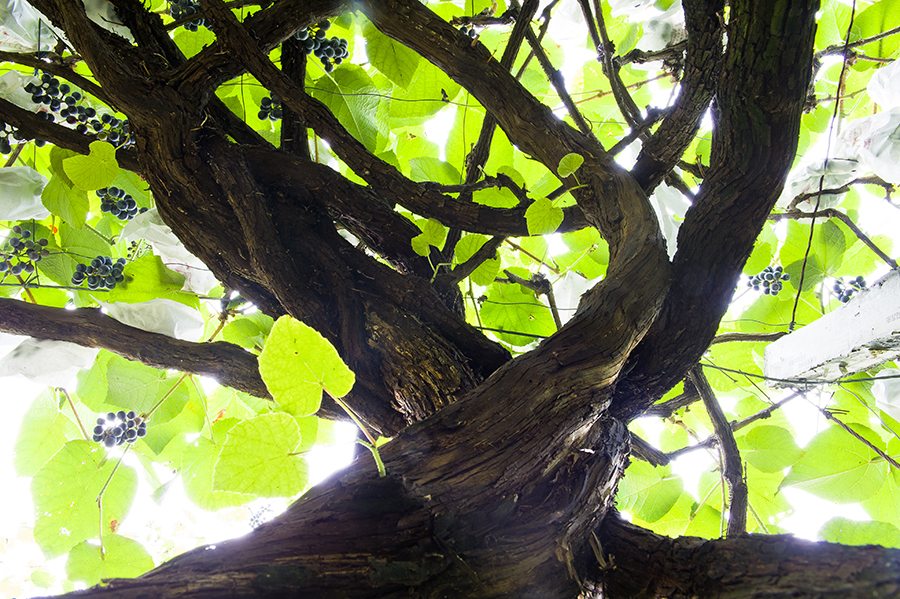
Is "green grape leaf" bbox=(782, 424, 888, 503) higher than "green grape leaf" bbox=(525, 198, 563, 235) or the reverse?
the reverse

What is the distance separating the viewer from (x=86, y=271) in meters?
1.10

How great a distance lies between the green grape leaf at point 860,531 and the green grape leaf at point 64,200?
5.37 feet

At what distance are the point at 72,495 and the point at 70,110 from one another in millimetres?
841

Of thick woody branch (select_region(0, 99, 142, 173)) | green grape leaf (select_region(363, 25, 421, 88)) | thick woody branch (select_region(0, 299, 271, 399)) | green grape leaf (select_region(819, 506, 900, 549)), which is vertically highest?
green grape leaf (select_region(363, 25, 421, 88))

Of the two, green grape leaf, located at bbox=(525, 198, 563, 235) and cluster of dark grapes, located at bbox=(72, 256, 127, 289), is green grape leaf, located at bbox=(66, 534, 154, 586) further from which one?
green grape leaf, located at bbox=(525, 198, 563, 235)

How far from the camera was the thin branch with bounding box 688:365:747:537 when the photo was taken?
0.93m

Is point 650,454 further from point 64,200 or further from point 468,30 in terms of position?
point 64,200

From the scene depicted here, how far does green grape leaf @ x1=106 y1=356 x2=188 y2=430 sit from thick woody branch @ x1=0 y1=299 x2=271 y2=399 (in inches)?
12.2

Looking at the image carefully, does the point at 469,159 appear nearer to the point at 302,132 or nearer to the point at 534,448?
the point at 302,132

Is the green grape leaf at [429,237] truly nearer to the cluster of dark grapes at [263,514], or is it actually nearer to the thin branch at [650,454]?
the thin branch at [650,454]

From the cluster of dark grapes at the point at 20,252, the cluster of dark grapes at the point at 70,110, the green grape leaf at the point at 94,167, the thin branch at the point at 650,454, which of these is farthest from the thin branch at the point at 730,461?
the cluster of dark grapes at the point at 20,252

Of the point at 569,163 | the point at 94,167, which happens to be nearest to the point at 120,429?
the point at 94,167

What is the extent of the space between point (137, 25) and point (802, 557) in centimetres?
125

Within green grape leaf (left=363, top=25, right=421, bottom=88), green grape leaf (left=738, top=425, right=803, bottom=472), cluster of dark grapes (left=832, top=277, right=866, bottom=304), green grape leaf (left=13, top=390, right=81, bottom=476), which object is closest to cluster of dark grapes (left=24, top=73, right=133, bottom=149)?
green grape leaf (left=363, top=25, right=421, bottom=88)
